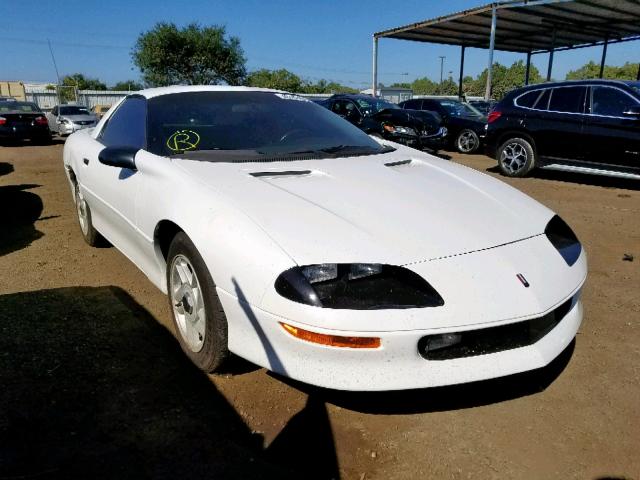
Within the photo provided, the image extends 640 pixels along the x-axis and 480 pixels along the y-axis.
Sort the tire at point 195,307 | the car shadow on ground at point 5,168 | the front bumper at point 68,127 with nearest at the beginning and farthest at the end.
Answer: the tire at point 195,307, the car shadow on ground at point 5,168, the front bumper at point 68,127

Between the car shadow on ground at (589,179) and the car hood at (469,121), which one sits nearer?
the car shadow on ground at (589,179)

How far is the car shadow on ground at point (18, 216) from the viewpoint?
14.9 ft

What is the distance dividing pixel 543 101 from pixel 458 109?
16.8 ft

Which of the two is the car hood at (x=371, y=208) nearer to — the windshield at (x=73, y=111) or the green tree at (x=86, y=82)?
the windshield at (x=73, y=111)

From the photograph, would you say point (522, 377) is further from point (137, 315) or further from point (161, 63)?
point (161, 63)

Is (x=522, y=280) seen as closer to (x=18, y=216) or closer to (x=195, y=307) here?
(x=195, y=307)

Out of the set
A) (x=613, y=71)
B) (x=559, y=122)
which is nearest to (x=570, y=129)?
(x=559, y=122)

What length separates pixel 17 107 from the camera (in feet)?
48.1

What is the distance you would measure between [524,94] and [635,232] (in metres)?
3.99

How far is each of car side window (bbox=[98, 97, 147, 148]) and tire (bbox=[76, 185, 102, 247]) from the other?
0.65m

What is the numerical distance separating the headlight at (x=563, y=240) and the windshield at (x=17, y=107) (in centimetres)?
1601

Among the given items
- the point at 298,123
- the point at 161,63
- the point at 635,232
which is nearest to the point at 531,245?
the point at 298,123

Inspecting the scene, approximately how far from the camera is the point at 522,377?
93.0 inches

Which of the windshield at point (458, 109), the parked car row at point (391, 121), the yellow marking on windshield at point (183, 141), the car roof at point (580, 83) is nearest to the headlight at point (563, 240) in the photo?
the yellow marking on windshield at point (183, 141)
